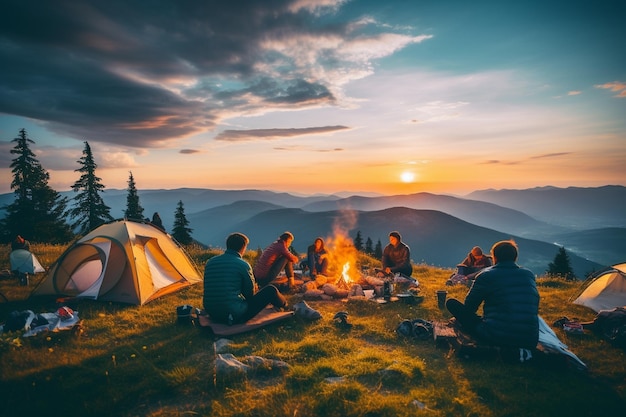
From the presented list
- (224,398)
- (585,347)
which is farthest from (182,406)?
(585,347)

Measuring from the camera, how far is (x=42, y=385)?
557 cm

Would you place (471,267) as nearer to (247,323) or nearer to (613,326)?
(613,326)

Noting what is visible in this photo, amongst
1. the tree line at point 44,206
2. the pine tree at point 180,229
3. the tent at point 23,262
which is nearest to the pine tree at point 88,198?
the tree line at point 44,206

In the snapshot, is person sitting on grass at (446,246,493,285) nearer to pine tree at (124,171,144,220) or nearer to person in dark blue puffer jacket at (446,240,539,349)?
person in dark blue puffer jacket at (446,240,539,349)

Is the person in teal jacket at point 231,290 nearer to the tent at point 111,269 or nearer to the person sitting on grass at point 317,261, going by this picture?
the tent at point 111,269

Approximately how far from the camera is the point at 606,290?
998 cm

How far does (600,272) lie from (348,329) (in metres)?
8.95

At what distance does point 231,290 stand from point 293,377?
9.15 feet

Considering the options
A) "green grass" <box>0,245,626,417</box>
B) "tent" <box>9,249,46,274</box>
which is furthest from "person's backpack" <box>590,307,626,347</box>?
"tent" <box>9,249,46,274</box>

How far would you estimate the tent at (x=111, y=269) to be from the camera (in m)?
10.3

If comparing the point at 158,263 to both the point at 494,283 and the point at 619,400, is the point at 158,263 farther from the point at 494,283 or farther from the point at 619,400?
the point at 619,400

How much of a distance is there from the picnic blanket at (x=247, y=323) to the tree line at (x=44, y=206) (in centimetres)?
2866

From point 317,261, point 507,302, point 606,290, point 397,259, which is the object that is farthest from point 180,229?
point 606,290

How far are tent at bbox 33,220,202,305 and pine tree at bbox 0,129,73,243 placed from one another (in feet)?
91.4
